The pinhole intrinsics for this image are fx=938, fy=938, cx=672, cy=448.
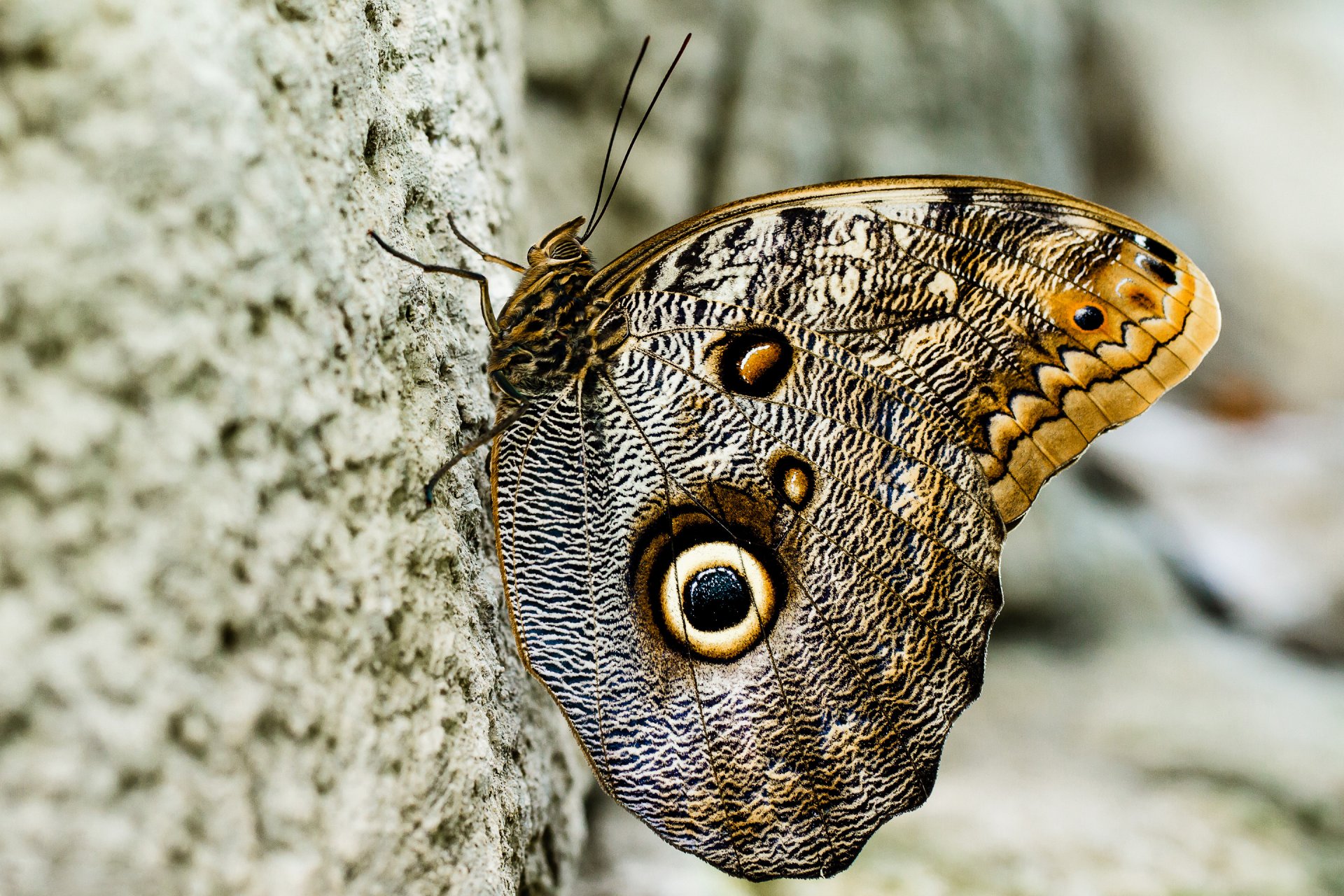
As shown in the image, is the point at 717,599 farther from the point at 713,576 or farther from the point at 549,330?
the point at 549,330

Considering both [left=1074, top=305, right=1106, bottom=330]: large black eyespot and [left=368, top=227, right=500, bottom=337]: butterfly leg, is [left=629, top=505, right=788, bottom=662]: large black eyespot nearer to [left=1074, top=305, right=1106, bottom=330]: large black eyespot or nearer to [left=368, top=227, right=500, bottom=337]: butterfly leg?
[left=368, top=227, right=500, bottom=337]: butterfly leg

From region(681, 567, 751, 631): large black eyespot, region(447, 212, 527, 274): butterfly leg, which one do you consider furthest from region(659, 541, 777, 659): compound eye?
region(447, 212, 527, 274): butterfly leg

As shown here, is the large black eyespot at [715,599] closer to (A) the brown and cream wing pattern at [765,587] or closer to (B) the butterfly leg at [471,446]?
(A) the brown and cream wing pattern at [765,587]

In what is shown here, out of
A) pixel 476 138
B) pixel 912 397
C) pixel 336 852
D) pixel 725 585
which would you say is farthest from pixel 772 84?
pixel 336 852

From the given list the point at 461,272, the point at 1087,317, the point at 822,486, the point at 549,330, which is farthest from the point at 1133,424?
the point at 461,272

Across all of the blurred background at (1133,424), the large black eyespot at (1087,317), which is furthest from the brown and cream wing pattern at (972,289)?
the blurred background at (1133,424)
